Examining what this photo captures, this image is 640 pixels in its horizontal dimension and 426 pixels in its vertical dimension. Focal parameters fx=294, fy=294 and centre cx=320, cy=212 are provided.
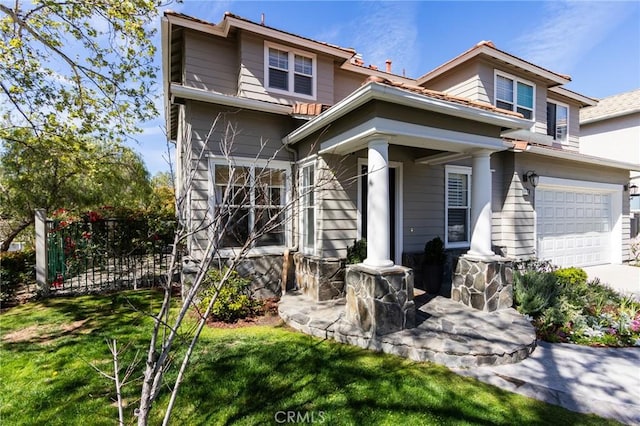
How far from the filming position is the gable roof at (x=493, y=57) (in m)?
8.67

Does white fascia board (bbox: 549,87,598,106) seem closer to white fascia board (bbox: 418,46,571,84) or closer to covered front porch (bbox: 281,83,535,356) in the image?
white fascia board (bbox: 418,46,571,84)

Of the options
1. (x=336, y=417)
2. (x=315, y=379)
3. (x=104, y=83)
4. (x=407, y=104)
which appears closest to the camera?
(x=336, y=417)

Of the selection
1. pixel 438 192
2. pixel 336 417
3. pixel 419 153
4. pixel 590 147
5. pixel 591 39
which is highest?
pixel 591 39

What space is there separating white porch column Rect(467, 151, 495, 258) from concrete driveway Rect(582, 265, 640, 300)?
4.50m

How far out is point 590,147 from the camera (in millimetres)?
15336

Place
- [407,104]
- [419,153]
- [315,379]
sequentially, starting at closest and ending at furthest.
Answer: [315,379]
[407,104]
[419,153]

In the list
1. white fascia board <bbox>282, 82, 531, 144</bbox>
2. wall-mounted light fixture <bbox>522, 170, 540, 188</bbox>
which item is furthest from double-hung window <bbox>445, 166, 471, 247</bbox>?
white fascia board <bbox>282, 82, 531, 144</bbox>

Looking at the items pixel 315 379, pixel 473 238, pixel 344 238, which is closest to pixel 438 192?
pixel 473 238

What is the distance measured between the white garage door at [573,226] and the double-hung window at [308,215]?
765 cm

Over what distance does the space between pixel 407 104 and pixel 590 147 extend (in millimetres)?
16610

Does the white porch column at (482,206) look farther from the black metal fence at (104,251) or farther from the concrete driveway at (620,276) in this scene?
the black metal fence at (104,251)

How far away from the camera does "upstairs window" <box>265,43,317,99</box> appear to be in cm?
758

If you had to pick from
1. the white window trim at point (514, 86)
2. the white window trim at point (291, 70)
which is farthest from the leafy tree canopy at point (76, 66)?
the white window trim at point (514, 86)

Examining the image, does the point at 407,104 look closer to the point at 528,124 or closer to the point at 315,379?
the point at 528,124
